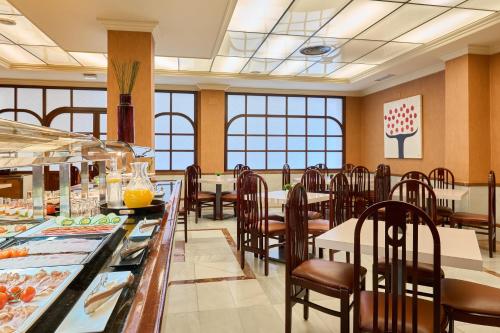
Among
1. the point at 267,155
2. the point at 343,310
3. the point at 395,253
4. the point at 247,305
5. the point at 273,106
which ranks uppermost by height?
the point at 273,106

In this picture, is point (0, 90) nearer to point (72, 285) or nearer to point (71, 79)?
point (71, 79)

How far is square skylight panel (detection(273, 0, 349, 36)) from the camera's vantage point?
3.67m

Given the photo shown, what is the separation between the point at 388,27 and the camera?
4387 mm

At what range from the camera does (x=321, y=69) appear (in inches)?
255

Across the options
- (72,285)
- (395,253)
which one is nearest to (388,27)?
(395,253)

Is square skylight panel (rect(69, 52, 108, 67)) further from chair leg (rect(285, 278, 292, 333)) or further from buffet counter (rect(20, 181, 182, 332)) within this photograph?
buffet counter (rect(20, 181, 182, 332))

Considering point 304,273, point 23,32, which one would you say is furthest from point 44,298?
point 23,32

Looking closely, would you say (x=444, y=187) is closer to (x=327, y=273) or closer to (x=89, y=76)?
(x=327, y=273)

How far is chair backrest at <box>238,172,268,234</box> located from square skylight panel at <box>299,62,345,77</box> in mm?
3404

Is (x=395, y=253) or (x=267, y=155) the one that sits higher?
(x=267, y=155)

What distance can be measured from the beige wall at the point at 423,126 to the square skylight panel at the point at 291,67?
223cm

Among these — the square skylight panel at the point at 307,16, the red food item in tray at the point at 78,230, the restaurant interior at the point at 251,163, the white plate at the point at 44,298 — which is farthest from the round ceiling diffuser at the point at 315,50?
the white plate at the point at 44,298

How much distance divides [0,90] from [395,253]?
817cm

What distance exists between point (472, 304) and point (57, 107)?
25.7 ft
